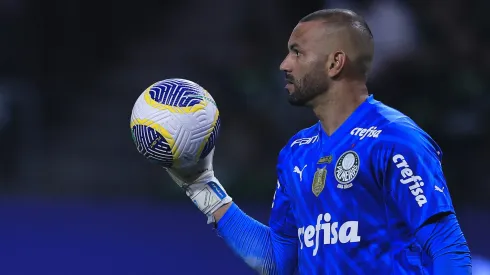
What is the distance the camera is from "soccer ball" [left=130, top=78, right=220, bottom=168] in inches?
136

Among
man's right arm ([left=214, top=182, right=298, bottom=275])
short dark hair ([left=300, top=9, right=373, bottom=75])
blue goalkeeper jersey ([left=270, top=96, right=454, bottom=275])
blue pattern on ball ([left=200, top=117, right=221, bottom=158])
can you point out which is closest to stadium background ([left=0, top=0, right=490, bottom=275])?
man's right arm ([left=214, top=182, right=298, bottom=275])

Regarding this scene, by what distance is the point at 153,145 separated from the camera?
347 centimetres

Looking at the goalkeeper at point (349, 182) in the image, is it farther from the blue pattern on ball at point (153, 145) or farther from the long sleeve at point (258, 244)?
the blue pattern on ball at point (153, 145)

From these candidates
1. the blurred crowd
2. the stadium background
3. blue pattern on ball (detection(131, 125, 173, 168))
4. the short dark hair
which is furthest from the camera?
the blurred crowd

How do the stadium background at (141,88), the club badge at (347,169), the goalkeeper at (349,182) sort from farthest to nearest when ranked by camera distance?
the stadium background at (141,88), the club badge at (347,169), the goalkeeper at (349,182)

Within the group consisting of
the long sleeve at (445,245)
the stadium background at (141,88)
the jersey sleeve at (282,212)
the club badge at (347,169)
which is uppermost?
the club badge at (347,169)

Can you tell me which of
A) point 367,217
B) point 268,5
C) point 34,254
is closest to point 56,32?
point 268,5

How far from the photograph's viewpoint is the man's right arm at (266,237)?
3617mm

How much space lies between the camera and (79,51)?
407 inches

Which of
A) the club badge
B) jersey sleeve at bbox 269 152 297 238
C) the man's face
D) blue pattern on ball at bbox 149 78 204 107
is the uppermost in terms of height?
the man's face

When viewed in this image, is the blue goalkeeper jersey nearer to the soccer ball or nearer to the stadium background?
the soccer ball

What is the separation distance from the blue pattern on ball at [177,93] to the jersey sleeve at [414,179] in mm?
825

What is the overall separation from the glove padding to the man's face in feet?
1.59

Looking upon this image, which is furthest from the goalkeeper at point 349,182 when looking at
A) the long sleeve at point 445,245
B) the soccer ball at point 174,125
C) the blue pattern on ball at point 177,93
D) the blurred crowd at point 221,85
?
the blurred crowd at point 221,85
